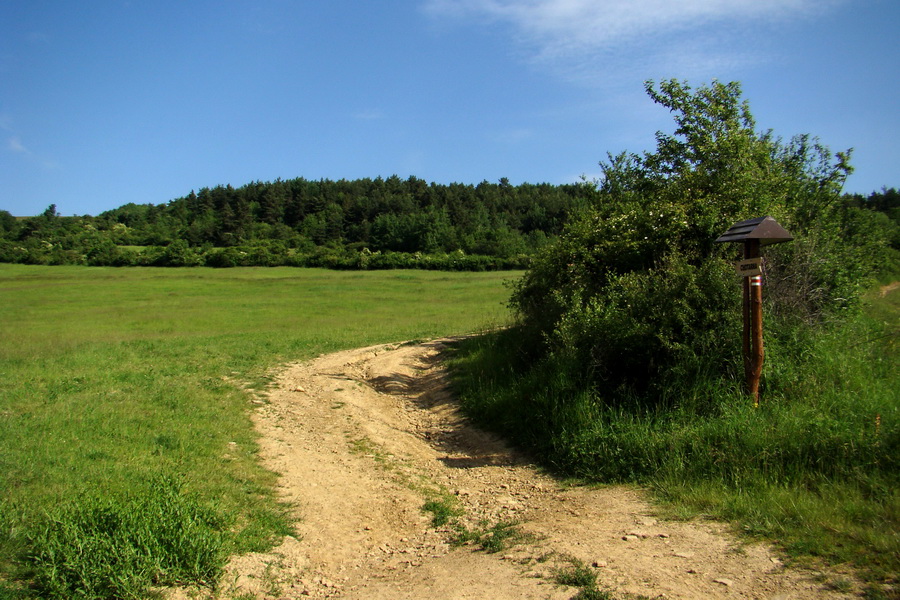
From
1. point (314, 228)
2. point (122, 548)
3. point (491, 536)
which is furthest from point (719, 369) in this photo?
point (314, 228)

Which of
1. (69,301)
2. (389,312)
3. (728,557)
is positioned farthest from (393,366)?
(69,301)

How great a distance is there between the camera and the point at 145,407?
10555 millimetres

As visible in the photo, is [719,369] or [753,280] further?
[719,369]

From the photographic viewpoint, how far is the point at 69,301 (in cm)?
4672

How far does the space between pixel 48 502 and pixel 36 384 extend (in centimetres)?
766

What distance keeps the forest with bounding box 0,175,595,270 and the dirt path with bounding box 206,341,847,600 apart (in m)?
73.9

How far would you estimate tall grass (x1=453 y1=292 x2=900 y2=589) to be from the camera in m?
5.15

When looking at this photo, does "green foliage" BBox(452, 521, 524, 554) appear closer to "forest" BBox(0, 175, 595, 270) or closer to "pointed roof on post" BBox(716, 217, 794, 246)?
"pointed roof on post" BBox(716, 217, 794, 246)

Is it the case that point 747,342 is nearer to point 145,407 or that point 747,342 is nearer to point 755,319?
point 755,319

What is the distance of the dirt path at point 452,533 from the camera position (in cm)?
459

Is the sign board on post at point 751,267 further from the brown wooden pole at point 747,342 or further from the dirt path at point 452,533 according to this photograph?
the dirt path at point 452,533

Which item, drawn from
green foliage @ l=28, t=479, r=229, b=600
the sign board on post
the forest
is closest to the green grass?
green foliage @ l=28, t=479, r=229, b=600

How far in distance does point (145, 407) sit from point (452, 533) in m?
6.96

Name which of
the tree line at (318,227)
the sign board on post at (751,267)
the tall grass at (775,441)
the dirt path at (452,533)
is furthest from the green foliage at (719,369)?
the tree line at (318,227)
